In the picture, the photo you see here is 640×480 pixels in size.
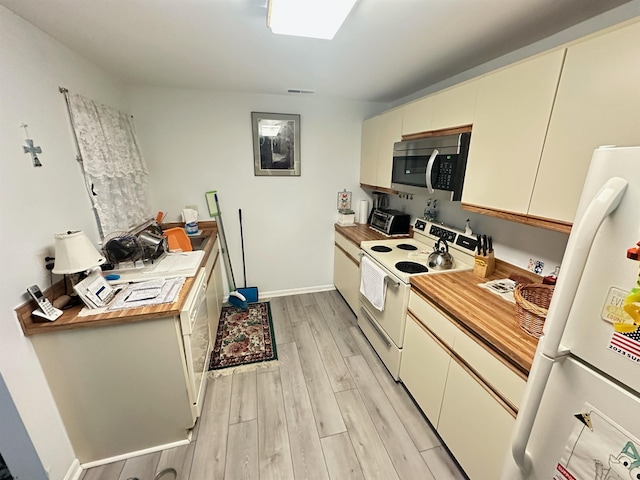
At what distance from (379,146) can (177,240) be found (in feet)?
6.93

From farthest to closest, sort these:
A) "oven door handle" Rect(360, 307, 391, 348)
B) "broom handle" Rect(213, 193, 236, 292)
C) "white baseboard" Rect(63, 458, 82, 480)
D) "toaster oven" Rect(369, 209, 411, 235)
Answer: "broom handle" Rect(213, 193, 236, 292), "toaster oven" Rect(369, 209, 411, 235), "oven door handle" Rect(360, 307, 391, 348), "white baseboard" Rect(63, 458, 82, 480)

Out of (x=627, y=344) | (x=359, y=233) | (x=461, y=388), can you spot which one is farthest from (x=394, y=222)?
(x=627, y=344)

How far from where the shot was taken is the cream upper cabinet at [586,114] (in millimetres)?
911

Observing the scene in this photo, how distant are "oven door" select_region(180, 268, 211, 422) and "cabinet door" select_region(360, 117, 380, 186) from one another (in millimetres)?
1959

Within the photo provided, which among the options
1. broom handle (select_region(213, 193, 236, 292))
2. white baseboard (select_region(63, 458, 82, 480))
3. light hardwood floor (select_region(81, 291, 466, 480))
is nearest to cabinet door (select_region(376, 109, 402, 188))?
light hardwood floor (select_region(81, 291, 466, 480))

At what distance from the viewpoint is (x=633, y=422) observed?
0.61 meters

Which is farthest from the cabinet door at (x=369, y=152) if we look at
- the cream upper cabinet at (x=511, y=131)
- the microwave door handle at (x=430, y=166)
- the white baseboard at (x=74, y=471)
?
the white baseboard at (x=74, y=471)

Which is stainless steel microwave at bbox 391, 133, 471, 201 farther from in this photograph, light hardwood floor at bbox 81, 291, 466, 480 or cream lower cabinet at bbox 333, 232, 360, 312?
light hardwood floor at bbox 81, 291, 466, 480

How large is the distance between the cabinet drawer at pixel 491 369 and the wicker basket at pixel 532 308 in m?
0.20

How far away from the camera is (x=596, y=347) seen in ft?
2.16

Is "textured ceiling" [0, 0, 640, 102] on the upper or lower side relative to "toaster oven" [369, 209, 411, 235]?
upper

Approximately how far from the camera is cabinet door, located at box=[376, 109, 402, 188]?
7.64 ft

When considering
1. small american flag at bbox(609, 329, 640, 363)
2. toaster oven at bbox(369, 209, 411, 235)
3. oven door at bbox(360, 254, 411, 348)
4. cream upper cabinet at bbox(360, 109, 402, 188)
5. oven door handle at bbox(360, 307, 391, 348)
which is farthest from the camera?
toaster oven at bbox(369, 209, 411, 235)

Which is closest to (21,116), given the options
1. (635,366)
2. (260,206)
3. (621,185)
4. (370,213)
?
(260,206)
